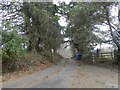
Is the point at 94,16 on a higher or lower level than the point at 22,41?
higher

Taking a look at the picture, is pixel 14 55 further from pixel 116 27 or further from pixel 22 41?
pixel 116 27

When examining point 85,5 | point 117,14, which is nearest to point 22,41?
point 85,5

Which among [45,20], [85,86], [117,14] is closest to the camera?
[85,86]

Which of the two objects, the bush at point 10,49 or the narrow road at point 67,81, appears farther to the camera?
the bush at point 10,49

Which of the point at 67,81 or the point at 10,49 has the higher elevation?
the point at 10,49

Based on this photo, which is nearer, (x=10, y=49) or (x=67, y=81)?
(x=67, y=81)

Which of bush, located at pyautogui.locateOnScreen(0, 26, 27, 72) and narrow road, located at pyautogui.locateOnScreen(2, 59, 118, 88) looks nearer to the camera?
narrow road, located at pyautogui.locateOnScreen(2, 59, 118, 88)

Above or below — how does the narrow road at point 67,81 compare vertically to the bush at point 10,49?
below

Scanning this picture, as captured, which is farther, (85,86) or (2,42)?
(2,42)

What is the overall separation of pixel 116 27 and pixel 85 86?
11171 mm

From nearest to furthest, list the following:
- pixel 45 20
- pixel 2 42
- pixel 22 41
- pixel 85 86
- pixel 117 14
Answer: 1. pixel 85 86
2. pixel 2 42
3. pixel 22 41
4. pixel 117 14
5. pixel 45 20

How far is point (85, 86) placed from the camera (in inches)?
360

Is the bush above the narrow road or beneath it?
above

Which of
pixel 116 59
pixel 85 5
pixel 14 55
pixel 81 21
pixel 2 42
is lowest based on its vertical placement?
pixel 116 59
